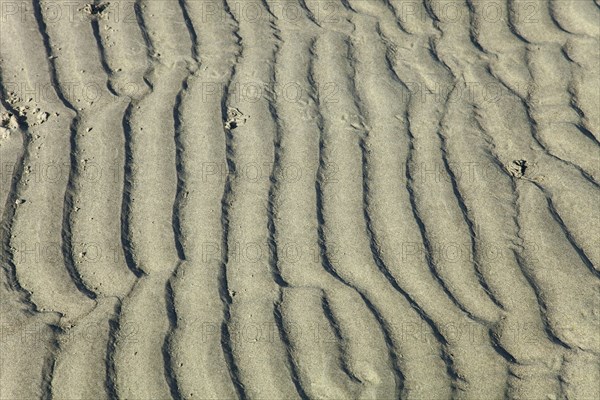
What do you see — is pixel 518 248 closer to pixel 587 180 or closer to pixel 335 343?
pixel 587 180

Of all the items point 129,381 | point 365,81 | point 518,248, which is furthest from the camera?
point 365,81

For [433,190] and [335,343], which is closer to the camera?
[335,343]

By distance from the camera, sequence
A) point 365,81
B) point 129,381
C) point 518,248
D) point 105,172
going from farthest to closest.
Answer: point 365,81 → point 105,172 → point 518,248 → point 129,381

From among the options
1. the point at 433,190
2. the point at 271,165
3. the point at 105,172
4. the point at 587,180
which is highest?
the point at 587,180

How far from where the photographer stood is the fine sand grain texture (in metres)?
2.68

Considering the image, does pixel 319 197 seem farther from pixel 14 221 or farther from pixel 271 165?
pixel 14 221

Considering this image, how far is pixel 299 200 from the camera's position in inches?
123

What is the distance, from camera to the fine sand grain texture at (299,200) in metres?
2.68

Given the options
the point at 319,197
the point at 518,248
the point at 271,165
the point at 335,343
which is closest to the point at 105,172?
the point at 271,165

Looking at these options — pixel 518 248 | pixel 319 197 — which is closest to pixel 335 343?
pixel 319 197

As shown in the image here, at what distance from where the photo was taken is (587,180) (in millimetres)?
3246

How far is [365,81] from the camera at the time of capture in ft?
12.0

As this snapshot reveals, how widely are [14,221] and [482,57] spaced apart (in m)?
2.50

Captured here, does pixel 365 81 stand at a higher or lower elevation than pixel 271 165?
higher
